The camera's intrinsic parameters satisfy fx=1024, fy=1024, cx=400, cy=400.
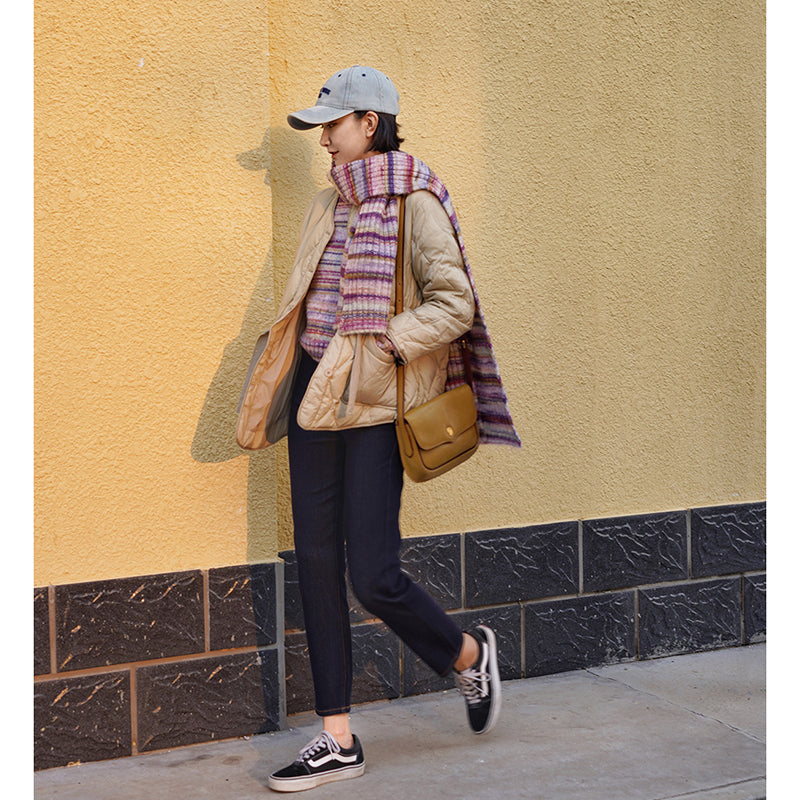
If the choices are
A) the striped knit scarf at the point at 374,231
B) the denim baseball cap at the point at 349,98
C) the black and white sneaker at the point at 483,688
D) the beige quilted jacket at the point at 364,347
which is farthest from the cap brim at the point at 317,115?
the black and white sneaker at the point at 483,688

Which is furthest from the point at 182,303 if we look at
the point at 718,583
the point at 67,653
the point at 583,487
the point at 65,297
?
the point at 718,583

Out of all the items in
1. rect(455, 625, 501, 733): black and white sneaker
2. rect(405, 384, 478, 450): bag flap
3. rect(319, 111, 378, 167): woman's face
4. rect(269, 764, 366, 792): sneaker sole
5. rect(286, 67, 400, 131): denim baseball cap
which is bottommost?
rect(269, 764, 366, 792): sneaker sole

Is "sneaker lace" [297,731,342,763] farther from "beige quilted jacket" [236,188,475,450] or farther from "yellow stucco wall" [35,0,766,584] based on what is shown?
"beige quilted jacket" [236,188,475,450]

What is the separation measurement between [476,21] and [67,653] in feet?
8.98

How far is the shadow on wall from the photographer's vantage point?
340 centimetres

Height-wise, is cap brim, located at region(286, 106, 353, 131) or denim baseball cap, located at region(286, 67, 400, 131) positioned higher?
denim baseball cap, located at region(286, 67, 400, 131)

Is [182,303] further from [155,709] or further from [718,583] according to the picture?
[718,583]

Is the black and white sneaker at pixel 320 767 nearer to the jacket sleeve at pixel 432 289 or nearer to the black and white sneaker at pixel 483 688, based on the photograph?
the black and white sneaker at pixel 483 688

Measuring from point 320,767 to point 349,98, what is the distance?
200 centimetres

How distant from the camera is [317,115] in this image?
3033mm

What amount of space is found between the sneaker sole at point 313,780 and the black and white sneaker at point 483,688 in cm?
43

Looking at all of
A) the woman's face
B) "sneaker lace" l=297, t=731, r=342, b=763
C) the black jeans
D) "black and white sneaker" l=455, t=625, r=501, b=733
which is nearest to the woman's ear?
the woman's face

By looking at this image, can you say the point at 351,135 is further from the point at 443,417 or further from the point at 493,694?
the point at 493,694

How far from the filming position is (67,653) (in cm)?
317
